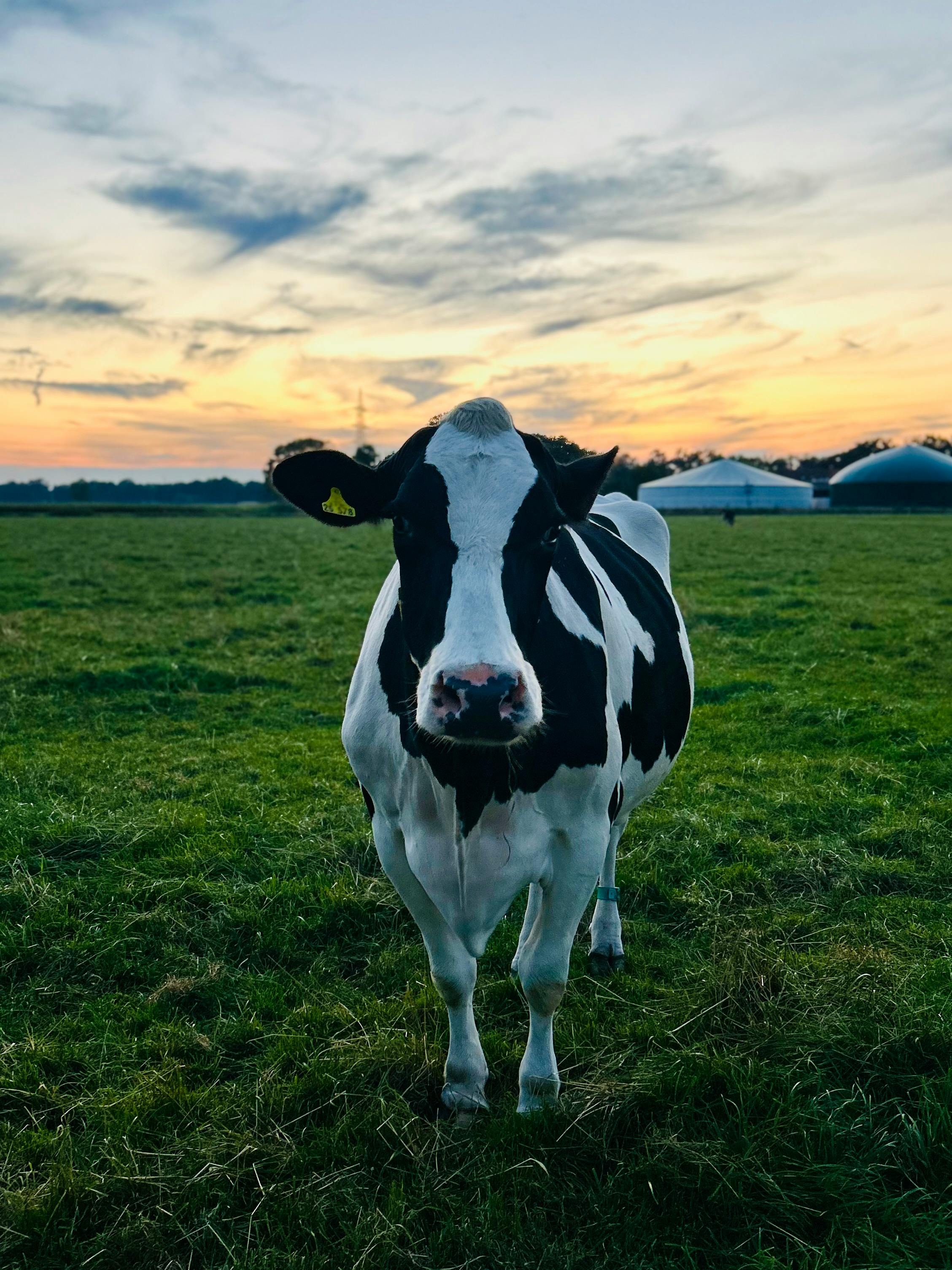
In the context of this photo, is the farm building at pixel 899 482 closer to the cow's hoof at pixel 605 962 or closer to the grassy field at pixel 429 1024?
the grassy field at pixel 429 1024

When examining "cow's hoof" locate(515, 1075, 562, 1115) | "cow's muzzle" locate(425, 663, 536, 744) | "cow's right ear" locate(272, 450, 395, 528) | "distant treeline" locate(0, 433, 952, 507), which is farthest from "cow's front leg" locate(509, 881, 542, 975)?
"distant treeline" locate(0, 433, 952, 507)

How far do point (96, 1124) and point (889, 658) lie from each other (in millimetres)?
10111

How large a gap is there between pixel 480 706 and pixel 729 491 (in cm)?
8312

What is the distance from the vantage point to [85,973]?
14.1ft

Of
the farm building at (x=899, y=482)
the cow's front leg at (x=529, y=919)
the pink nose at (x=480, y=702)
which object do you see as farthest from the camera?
the farm building at (x=899, y=482)

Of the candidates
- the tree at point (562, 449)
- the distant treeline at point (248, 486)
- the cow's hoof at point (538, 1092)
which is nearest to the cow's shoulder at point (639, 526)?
the tree at point (562, 449)

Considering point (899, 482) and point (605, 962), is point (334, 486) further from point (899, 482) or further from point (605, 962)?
point (899, 482)

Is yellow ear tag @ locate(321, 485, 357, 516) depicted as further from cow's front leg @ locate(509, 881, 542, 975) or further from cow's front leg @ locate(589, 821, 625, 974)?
cow's front leg @ locate(589, 821, 625, 974)

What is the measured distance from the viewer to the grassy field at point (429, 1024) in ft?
9.26

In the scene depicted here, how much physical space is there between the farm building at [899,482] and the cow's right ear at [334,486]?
8250cm

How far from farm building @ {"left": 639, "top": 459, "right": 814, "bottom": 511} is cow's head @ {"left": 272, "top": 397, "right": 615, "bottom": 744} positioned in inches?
3074

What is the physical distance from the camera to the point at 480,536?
9.39 ft

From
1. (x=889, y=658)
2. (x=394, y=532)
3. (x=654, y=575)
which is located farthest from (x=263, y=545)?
(x=394, y=532)

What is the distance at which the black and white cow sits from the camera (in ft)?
9.46
